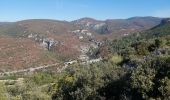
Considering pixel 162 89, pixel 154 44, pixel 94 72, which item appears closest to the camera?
pixel 162 89

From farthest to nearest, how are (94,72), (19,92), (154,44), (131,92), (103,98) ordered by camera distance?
1. (154,44)
2. (19,92)
3. (94,72)
4. (103,98)
5. (131,92)

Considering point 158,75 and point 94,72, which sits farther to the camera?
point 94,72

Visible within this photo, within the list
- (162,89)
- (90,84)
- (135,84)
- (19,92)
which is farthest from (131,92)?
(19,92)

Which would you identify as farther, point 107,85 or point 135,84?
point 107,85

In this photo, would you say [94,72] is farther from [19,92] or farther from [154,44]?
[154,44]

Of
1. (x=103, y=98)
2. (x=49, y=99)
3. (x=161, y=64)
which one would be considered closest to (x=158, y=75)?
(x=161, y=64)

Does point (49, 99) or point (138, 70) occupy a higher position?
point (138, 70)

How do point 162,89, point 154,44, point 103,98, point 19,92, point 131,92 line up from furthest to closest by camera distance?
point 154,44 → point 19,92 → point 103,98 → point 131,92 → point 162,89

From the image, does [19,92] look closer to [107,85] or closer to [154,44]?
[107,85]

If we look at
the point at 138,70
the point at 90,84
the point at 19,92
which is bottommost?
the point at 19,92
